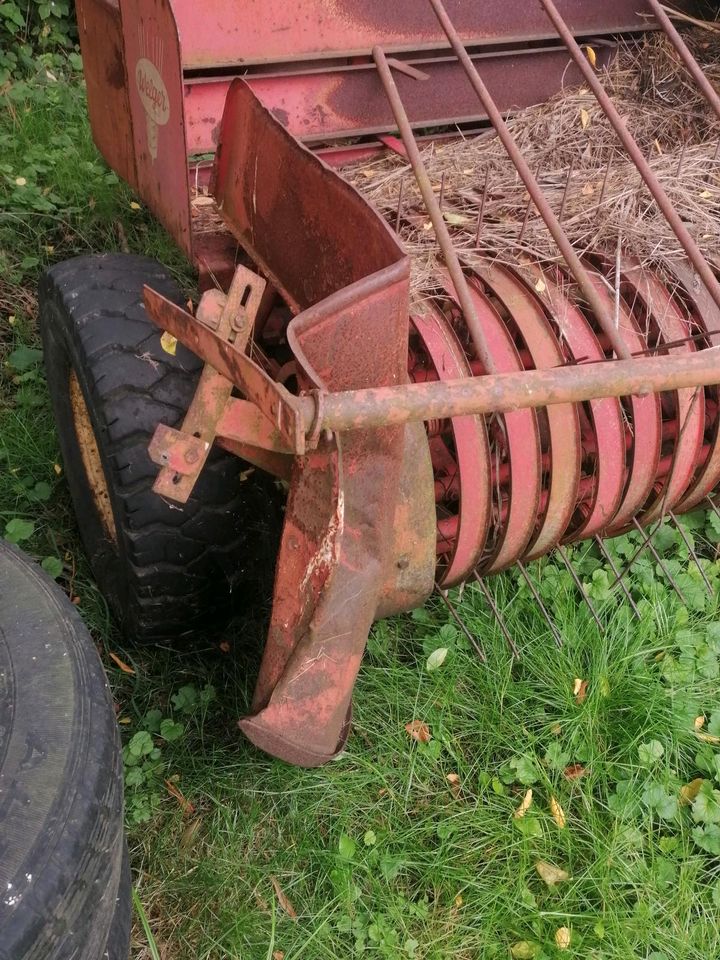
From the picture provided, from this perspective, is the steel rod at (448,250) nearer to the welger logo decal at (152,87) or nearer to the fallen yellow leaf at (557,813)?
the welger logo decal at (152,87)

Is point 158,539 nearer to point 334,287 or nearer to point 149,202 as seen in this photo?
point 334,287

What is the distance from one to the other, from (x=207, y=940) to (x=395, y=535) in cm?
98

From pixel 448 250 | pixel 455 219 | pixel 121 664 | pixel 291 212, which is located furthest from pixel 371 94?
pixel 121 664

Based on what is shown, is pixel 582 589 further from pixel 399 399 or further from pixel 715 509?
pixel 399 399

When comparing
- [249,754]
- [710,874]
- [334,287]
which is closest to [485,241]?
[334,287]

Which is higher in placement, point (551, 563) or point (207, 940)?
point (551, 563)

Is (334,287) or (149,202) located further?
(149,202)

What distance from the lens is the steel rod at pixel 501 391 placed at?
1298 millimetres

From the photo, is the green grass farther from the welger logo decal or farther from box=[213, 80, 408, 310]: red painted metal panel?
the welger logo decal

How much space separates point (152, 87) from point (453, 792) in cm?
188

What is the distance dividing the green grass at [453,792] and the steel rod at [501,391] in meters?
1.13

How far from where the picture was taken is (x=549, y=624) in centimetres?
246

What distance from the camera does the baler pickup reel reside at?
1.46 meters

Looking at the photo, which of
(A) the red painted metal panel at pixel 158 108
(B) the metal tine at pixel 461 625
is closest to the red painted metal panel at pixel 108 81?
(A) the red painted metal panel at pixel 158 108
